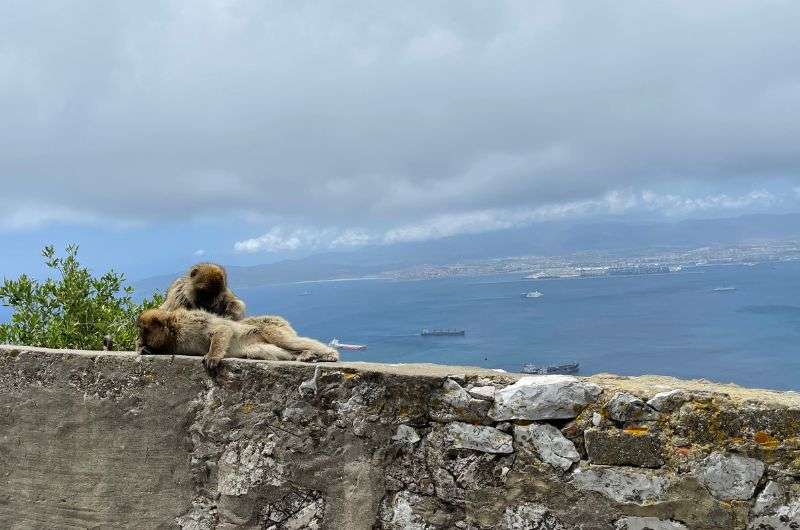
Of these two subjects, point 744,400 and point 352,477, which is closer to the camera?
point 744,400

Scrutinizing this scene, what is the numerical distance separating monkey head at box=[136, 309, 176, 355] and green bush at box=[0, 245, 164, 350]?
4.62 m

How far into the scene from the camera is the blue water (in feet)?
171

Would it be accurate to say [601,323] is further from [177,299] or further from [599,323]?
[177,299]

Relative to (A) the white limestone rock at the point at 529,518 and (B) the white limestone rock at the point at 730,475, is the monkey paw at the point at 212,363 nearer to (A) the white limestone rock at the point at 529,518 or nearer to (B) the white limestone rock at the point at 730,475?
(A) the white limestone rock at the point at 529,518

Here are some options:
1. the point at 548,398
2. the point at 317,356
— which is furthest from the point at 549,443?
the point at 317,356

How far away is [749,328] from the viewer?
65750mm

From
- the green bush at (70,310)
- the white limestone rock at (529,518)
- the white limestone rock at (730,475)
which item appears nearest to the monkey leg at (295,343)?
the white limestone rock at (529,518)

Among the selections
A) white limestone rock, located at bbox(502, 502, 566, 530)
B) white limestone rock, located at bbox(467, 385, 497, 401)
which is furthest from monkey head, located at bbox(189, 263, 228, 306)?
white limestone rock, located at bbox(502, 502, 566, 530)

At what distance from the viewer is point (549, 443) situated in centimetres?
295

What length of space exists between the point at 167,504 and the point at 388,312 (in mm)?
97740

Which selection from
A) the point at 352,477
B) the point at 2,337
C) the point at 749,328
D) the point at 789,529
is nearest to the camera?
the point at 789,529

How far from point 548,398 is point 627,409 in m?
0.36

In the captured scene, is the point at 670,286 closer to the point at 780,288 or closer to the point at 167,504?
the point at 780,288

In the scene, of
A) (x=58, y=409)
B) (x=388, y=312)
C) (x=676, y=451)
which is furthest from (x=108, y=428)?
(x=388, y=312)
